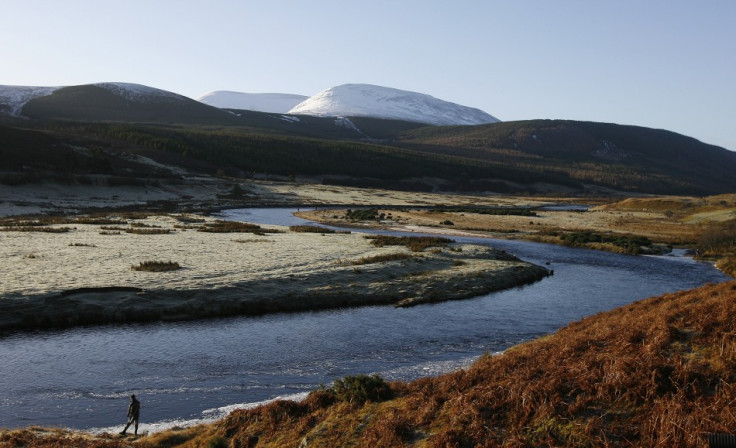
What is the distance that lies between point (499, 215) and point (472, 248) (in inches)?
2198

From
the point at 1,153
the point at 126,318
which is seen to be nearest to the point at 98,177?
the point at 1,153

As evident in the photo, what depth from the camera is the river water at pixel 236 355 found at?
69.4 feet

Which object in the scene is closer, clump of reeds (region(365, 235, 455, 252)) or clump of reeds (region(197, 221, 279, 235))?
clump of reeds (region(365, 235, 455, 252))

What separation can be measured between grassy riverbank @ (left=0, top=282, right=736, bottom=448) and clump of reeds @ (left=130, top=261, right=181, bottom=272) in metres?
24.7

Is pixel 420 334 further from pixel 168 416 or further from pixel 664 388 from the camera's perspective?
pixel 664 388

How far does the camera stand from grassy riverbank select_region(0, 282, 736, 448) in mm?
11734

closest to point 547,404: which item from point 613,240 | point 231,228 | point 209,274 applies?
point 209,274

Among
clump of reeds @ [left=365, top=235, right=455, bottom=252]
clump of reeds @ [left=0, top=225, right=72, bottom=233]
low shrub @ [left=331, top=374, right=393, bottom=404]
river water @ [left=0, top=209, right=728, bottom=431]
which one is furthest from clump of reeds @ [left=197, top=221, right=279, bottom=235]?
low shrub @ [left=331, top=374, right=393, bottom=404]

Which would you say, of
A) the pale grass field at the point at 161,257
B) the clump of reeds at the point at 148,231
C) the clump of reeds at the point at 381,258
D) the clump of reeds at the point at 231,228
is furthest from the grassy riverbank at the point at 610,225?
the clump of reeds at the point at 148,231

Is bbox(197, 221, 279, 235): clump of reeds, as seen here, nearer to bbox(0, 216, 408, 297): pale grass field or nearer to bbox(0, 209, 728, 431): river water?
bbox(0, 216, 408, 297): pale grass field

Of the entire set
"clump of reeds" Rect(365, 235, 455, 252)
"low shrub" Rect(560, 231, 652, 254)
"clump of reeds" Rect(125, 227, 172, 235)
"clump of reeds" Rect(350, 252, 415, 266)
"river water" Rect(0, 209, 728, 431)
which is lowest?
"river water" Rect(0, 209, 728, 431)

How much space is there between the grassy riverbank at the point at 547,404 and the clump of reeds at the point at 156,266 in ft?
81.1

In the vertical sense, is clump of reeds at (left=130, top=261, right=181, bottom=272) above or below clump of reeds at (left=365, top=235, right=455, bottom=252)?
below

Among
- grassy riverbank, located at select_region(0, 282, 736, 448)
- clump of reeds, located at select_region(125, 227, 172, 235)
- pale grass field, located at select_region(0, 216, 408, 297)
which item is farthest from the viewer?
clump of reeds, located at select_region(125, 227, 172, 235)
